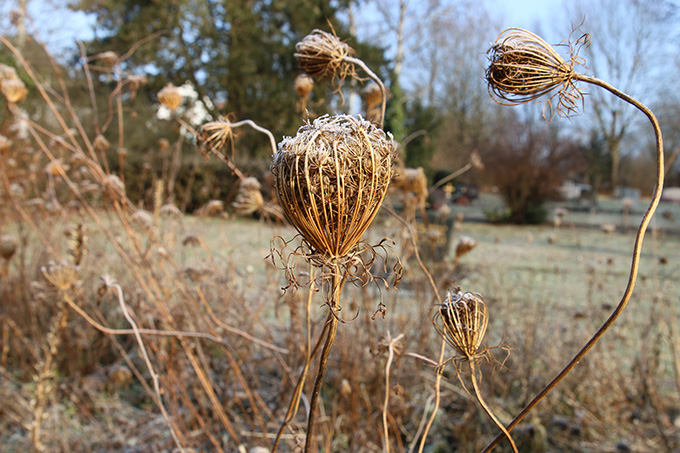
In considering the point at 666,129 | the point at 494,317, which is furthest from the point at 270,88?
the point at 666,129

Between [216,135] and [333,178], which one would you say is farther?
[216,135]

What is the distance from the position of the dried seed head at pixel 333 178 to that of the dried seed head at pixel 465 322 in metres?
0.20

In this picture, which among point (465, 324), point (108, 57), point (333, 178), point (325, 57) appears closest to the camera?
point (333, 178)

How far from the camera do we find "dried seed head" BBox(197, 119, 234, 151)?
0.96m

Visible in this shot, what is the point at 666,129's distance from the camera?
2234 centimetres

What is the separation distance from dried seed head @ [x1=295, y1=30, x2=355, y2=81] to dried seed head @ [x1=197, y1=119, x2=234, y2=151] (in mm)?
198

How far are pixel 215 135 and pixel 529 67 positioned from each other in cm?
60

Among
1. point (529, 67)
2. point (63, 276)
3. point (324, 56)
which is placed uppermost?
point (324, 56)

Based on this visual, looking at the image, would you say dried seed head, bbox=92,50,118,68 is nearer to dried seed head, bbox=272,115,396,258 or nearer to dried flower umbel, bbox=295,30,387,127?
dried flower umbel, bbox=295,30,387,127

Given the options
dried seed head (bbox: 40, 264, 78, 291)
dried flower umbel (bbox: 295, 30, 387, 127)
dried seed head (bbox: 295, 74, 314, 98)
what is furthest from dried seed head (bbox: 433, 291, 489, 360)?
dried seed head (bbox: 40, 264, 78, 291)

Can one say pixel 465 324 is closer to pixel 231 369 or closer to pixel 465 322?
pixel 465 322

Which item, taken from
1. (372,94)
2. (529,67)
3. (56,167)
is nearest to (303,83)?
(372,94)

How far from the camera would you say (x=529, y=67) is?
59 cm

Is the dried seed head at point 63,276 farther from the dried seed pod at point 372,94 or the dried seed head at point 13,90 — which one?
the dried seed pod at point 372,94
